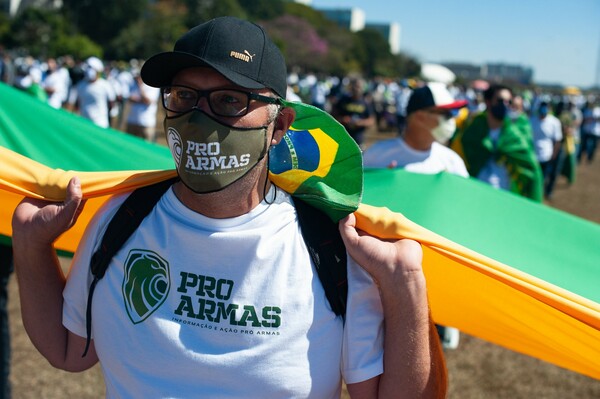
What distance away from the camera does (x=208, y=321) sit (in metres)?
1.79

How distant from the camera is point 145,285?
184 cm

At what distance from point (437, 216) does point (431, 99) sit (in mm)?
1981

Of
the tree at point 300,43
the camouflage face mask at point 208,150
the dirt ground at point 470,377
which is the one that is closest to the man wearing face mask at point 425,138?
the dirt ground at point 470,377

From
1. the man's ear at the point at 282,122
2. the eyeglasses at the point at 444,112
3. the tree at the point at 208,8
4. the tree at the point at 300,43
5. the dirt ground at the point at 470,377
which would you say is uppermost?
the man's ear at the point at 282,122

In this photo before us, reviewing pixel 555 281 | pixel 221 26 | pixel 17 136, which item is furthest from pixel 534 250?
pixel 17 136

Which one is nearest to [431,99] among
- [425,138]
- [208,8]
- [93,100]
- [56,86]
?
[425,138]

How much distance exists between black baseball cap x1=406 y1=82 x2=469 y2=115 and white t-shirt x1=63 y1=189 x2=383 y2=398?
3001 mm

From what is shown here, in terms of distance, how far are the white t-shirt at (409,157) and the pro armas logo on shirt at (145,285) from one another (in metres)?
2.89

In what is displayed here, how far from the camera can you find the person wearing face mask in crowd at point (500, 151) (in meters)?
6.18

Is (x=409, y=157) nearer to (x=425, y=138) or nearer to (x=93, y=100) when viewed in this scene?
(x=425, y=138)

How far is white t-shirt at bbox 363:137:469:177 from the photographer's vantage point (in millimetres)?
4566

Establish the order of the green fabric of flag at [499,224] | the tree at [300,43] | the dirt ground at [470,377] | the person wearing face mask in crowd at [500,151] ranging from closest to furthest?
the green fabric of flag at [499,224] → the dirt ground at [470,377] → the person wearing face mask in crowd at [500,151] → the tree at [300,43]

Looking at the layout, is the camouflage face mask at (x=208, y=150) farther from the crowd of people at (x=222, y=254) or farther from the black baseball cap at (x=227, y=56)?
the black baseball cap at (x=227, y=56)

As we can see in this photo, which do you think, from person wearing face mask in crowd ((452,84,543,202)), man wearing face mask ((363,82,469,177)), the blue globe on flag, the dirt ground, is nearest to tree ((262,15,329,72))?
person wearing face mask in crowd ((452,84,543,202))
